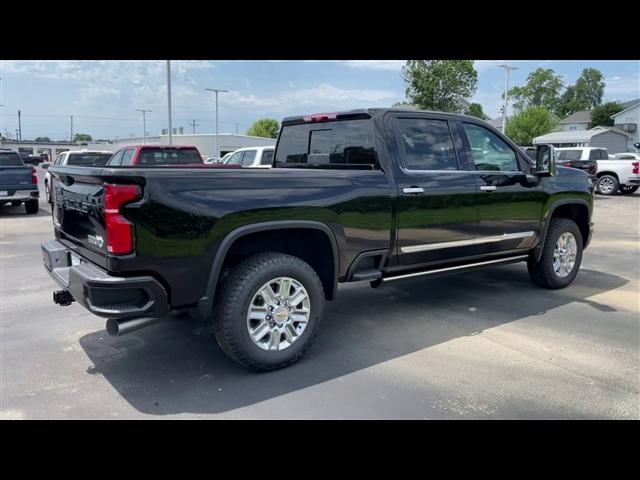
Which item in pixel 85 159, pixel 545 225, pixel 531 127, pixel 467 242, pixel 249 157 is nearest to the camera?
pixel 467 242

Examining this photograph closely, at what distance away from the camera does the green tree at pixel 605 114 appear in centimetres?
6681

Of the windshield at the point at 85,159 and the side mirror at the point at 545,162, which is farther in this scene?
the windshield at the point at 85,159

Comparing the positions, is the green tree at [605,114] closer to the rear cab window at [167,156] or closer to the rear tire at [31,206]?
the rear cab window at [167,156]

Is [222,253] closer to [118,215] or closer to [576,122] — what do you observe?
[118,215]

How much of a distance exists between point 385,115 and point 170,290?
2.47 meters

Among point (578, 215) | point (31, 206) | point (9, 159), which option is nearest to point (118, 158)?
point (31, 206)

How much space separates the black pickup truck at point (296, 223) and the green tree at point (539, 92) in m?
89.0

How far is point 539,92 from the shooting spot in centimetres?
8719

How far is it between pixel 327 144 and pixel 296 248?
1354 mm

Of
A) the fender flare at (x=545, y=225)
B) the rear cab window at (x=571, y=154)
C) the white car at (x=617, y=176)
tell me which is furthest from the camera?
the rear cab window at (x=571, y=154)

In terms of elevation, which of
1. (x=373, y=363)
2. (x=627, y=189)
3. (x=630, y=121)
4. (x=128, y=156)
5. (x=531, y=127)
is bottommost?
(x=373, y=363)

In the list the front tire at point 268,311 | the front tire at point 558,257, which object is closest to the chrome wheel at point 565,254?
the front tire at point 558,257

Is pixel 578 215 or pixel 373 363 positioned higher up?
pixel 578 215

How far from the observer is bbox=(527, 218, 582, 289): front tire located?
6035 mm
